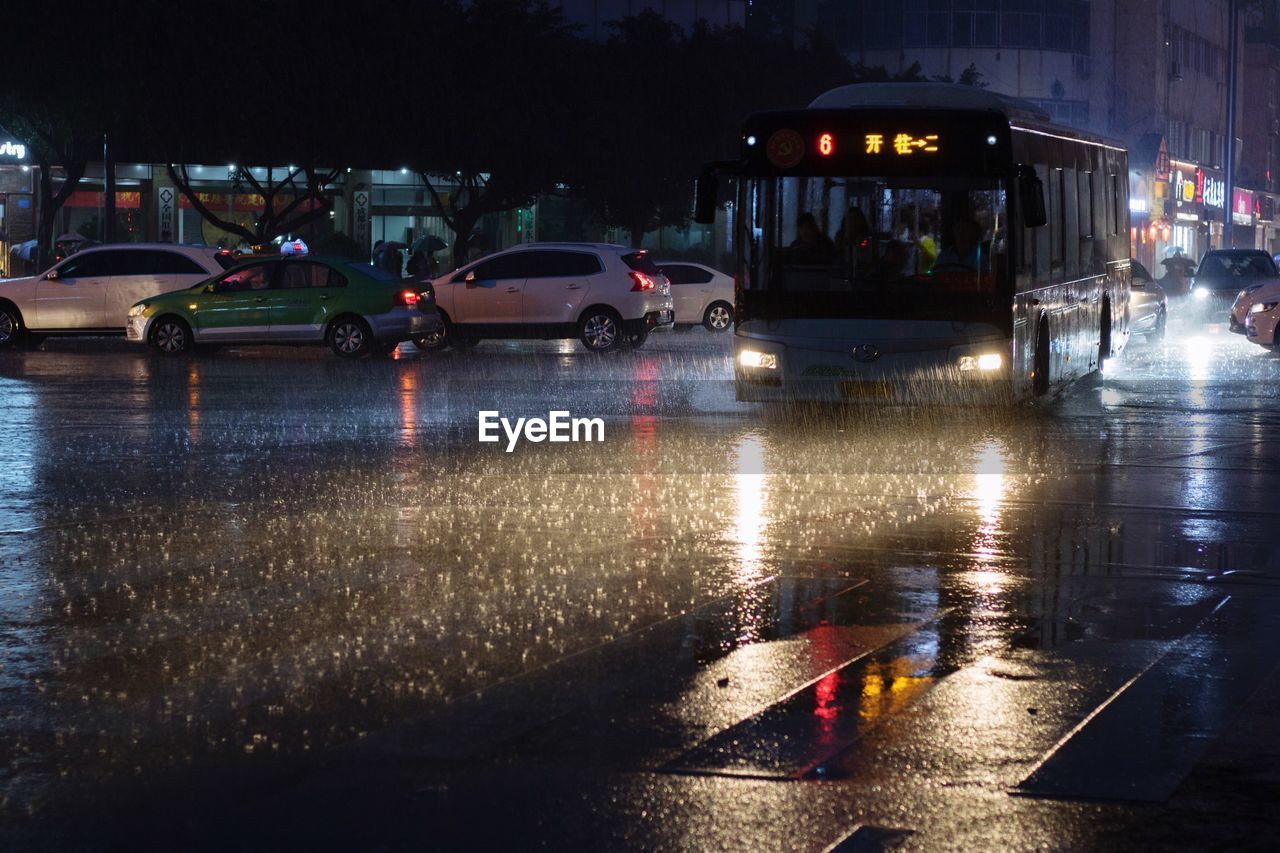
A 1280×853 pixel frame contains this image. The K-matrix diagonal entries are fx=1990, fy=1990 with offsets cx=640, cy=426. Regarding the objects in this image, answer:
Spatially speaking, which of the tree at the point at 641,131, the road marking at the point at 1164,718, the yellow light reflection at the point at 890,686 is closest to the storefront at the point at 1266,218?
the tree at the point at 641,131

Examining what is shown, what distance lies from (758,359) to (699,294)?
20.5 meters

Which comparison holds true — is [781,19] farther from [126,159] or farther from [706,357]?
[706,357]

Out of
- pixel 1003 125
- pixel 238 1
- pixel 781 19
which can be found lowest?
pixel 1003 125

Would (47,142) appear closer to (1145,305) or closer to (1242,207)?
(1145,305)

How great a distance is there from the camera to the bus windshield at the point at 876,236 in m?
18.0

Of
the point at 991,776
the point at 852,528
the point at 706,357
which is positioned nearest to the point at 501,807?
the point at 991,776

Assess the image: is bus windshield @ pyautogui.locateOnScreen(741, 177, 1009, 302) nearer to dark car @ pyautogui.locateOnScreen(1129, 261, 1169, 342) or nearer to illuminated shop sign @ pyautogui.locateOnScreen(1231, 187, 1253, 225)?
dark car @ pyautogui.locateOnScreen(1129, 261, 1169, 342)

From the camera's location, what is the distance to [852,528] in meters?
11.2

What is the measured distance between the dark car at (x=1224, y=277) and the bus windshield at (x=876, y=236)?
26.3 m

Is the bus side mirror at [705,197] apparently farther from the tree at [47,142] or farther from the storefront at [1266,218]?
the storefront at [1266,218]

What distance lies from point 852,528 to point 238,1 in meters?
32.9

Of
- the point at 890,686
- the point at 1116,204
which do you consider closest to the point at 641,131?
the point at 1116,204

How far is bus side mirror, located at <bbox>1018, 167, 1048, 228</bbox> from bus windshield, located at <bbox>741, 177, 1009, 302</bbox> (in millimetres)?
227

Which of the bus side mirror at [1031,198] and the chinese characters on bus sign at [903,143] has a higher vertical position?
the chinese characters on bus sign at [903,143]
